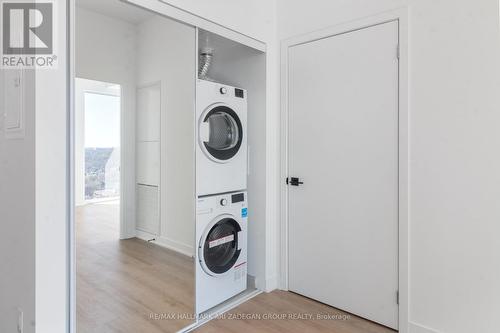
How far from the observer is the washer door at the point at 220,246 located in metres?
2.42

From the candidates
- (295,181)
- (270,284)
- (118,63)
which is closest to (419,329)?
(270,284)

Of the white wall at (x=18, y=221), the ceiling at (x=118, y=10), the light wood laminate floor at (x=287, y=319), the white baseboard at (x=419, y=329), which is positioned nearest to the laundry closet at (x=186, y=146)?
the ceiling at (x=118, y=10)

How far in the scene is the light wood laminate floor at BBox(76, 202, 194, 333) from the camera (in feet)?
5.84

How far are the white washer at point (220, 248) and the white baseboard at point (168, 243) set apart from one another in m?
0.07

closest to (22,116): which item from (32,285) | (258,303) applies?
(32,285)

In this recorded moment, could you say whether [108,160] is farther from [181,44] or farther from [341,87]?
[341,87]

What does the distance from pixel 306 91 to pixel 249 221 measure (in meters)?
1.31

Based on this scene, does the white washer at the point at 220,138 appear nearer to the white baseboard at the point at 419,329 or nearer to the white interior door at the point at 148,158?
the white interior door at the point at 148,158

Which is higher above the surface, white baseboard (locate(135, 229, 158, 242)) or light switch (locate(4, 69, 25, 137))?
light switch (locate(4, 69, 25, 137))

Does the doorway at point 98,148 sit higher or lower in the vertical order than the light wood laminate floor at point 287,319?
higher

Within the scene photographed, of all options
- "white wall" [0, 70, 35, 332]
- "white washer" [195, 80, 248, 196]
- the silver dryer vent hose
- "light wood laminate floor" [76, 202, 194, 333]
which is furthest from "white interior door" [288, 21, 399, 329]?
"white wall" [0, 70, 35, 332]

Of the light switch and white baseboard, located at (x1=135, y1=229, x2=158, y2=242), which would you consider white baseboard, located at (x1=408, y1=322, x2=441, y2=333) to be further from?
the light switch

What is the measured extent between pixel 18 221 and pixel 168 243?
0.91 metres

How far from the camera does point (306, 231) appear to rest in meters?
2.71
